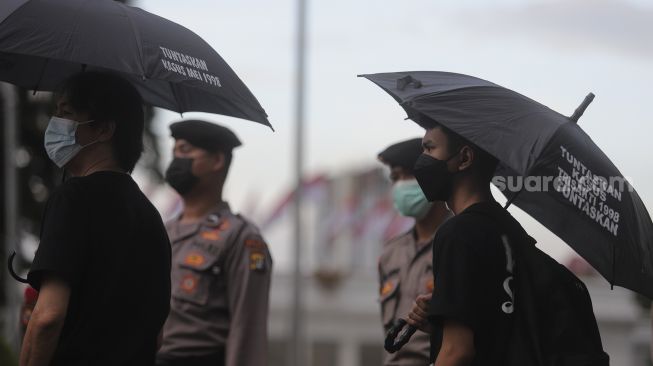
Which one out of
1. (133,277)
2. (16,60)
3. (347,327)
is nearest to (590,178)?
(133,277)

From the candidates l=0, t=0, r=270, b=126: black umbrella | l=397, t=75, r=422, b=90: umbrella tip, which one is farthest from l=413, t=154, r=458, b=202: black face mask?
l=0, t=0, r=270, b=126: black umbrella

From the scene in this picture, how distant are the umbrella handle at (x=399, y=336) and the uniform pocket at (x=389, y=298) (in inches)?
72.9

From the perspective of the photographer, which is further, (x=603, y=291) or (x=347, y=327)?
(x=347, y=327)

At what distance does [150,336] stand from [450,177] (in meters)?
1.07

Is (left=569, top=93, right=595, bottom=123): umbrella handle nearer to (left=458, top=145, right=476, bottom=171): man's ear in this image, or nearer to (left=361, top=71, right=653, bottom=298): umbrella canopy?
(left=361, top=71, right=653, bottom=298): umbrella canopy

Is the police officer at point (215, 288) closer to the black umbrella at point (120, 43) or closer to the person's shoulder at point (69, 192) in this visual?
the black umbrella at point (120, 43)

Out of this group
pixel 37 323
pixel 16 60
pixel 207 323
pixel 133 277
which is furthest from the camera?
pixel 207 323

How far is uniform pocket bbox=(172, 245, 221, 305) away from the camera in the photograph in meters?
6.20

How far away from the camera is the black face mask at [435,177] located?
416cm

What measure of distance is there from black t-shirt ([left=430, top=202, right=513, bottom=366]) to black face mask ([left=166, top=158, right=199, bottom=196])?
2.82 meters

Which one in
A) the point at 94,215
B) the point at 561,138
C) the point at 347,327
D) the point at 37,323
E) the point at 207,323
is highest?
the point at 561,138

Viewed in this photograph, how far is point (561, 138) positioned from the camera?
4.11 m

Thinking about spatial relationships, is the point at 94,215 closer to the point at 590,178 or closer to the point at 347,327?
the point at 590,178

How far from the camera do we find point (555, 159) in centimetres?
405
